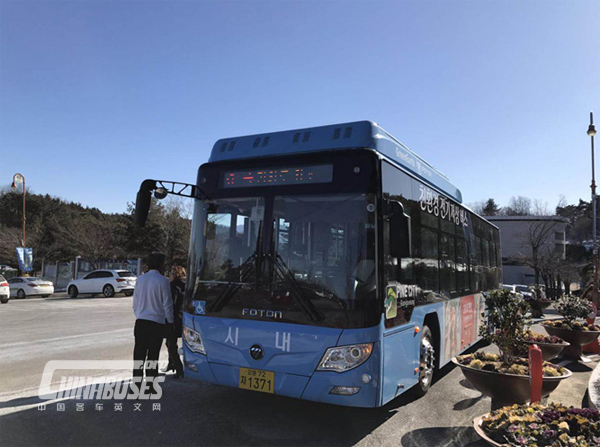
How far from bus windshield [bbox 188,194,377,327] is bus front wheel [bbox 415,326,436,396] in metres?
1.99

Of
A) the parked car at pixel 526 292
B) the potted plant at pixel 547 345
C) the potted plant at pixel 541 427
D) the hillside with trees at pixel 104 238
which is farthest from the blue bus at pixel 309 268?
the hillside with trees at pixel 104 238

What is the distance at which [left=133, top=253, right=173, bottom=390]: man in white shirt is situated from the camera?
5941mm

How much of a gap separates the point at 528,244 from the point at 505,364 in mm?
44859

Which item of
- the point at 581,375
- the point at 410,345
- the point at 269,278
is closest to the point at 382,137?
the point at 269,278

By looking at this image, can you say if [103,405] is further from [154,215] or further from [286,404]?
[154,215]

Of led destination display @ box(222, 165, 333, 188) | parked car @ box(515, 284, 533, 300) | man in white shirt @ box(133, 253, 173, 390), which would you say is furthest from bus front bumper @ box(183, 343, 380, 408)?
parked car @ box(515, 284, 533, 300)

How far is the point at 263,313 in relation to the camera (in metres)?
4.83

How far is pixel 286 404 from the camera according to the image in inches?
224

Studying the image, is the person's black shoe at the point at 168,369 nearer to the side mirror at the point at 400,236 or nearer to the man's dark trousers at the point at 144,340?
the man's dark trousers at the point at 144,340

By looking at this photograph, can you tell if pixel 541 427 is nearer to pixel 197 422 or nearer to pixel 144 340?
pixel 197 422

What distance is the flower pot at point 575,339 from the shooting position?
9.60 meters

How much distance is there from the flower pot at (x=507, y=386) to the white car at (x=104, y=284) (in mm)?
26897

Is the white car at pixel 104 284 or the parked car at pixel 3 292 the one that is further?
the white car at pixel 104 284

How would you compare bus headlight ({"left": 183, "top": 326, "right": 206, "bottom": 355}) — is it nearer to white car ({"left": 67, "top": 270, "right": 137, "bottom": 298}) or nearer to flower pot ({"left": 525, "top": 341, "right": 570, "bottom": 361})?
flower pot ({"left": 525, "top": 341, "right": 570, "bottom": 361})
